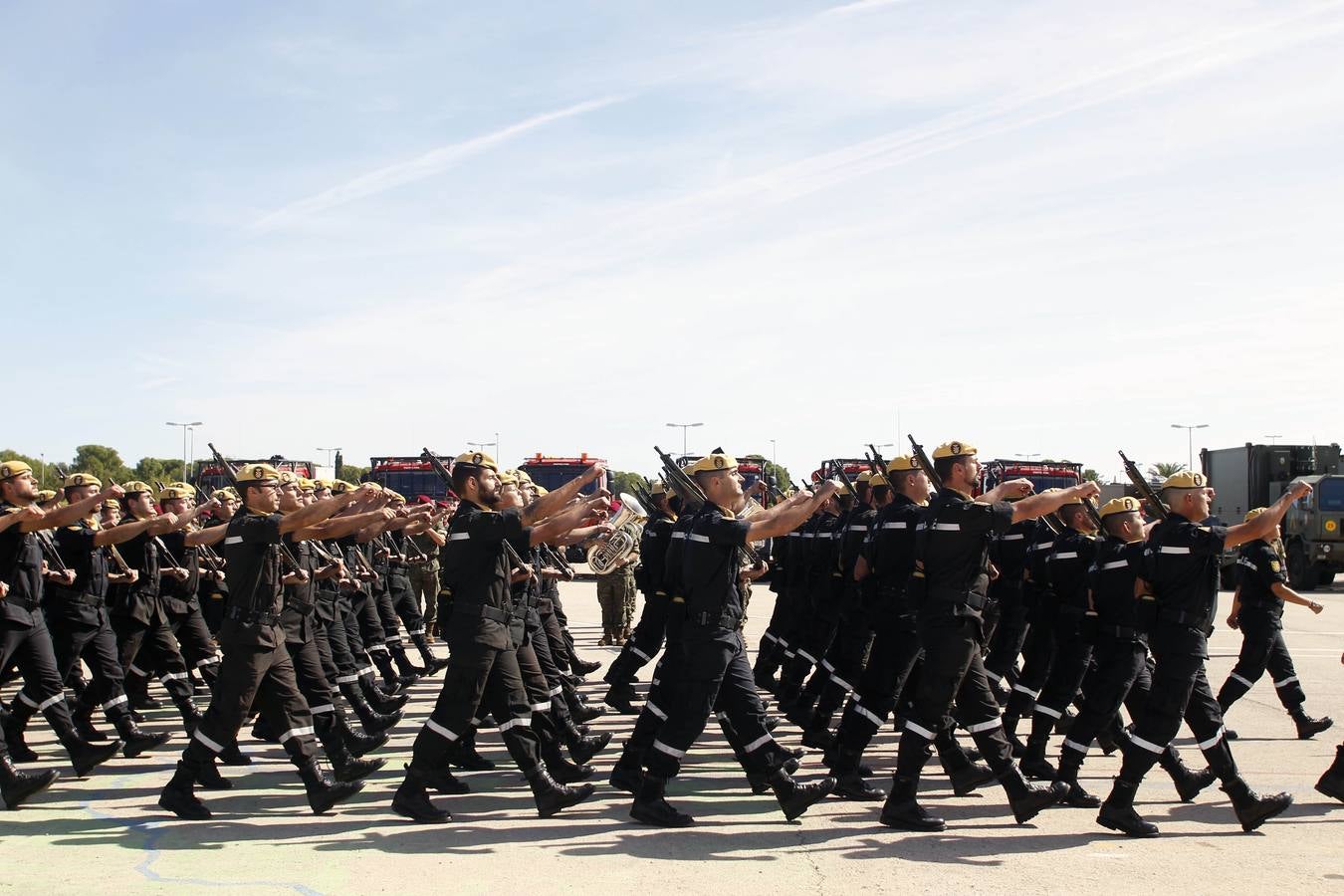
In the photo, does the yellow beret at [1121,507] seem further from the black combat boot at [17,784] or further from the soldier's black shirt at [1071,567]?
the black combat boot at [17,784]

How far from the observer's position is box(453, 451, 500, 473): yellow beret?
7.45m

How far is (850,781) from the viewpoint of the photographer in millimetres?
7691

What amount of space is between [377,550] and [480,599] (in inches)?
191

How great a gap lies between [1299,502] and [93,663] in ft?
84.5

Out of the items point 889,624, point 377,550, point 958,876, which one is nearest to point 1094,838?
point 958,876

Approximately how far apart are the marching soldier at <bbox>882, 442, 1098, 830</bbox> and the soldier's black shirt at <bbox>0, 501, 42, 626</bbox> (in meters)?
5.37

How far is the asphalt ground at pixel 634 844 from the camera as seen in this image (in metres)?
5.97

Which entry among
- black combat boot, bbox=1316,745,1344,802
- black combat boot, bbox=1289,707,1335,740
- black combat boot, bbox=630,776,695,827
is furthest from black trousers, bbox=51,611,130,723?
black combat boot, bbox=1289,707,1335,740

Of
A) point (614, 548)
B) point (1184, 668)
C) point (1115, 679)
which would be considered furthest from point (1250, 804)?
point (614, 548)

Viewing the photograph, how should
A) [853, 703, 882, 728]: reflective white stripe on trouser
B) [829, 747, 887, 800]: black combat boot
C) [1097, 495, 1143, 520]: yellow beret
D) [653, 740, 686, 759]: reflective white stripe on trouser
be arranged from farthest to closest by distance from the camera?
[1097, 495, 1143, 520]: yellow beret → [853, 703, 882, 728]: reflective white stripe on trouser → [829, 747, 887, 800]: black combat boot → [653, 740, 686, 759]: reflective white stripe on trouser

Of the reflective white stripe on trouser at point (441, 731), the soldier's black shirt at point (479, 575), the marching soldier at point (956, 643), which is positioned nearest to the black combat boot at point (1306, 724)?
the marching soldier at point (956, 643)

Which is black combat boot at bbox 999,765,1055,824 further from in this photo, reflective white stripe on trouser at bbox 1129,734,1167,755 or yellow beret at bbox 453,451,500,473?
yellow beret at bbox 453,451,500,473

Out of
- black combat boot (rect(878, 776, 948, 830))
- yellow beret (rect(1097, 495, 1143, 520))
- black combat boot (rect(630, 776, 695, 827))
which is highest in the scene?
yellow beret (rect(1097, 495, 1143, 520))

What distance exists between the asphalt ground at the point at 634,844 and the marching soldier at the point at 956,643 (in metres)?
0.22
